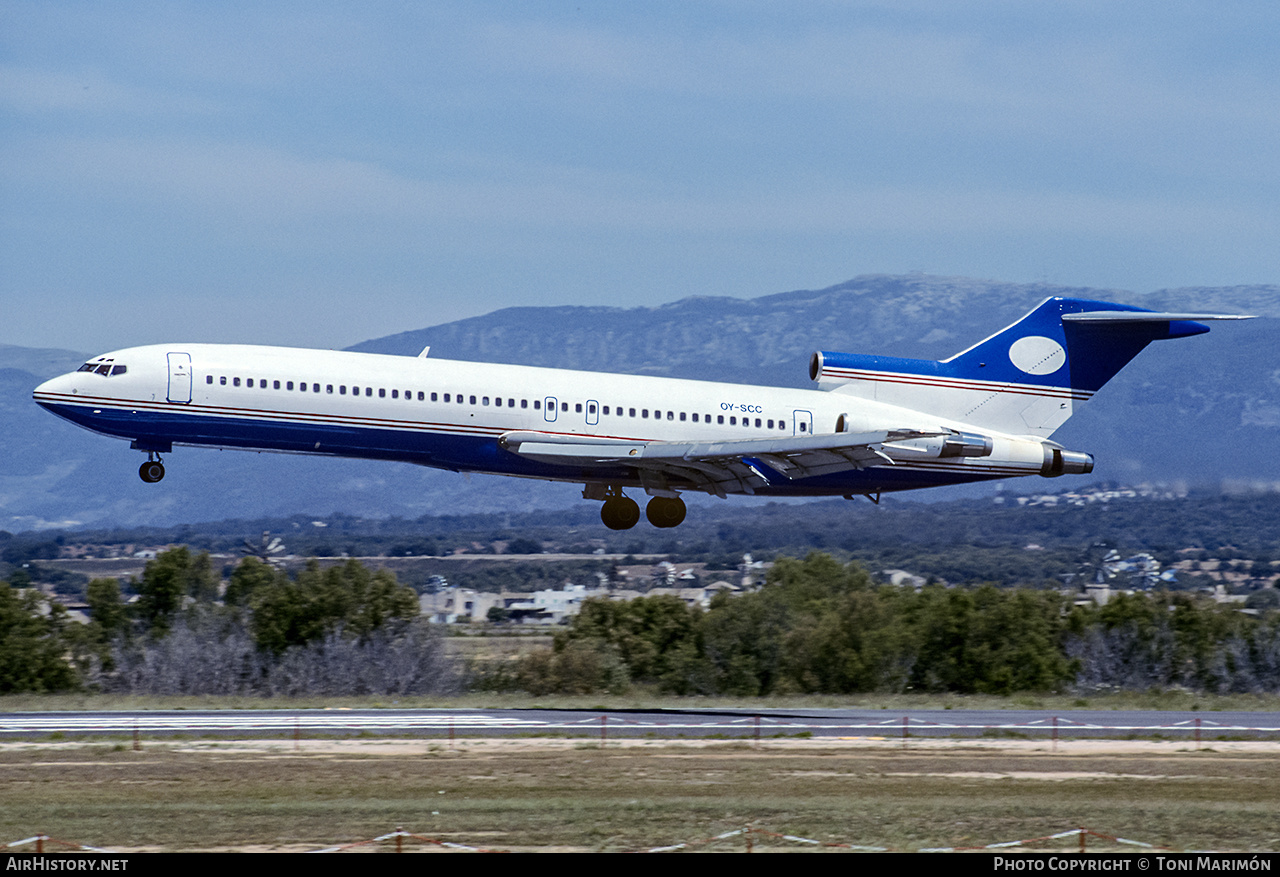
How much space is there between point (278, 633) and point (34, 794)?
3890 cm

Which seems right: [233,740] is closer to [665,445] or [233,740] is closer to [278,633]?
[665,445]

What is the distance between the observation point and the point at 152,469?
34.9 m

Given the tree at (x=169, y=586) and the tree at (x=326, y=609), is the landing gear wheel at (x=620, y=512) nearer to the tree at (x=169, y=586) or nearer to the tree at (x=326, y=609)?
the tree at (x=326, y=609)

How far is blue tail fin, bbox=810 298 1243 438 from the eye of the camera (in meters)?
40.6

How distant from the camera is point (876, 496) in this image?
133 feet

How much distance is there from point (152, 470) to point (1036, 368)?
23163 millimetres

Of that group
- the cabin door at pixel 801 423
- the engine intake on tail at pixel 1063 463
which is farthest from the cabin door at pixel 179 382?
the engine intake on tail at pixel 1063 463

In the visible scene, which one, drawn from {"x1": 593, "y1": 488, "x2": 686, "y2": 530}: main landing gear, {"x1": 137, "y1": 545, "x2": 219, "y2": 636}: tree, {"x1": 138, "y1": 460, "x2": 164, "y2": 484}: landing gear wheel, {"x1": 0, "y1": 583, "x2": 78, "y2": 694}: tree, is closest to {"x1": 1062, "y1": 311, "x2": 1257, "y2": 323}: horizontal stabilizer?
{"x1": 593, "y1": 488, "x2": 686, "y2": 530}: main landing gear

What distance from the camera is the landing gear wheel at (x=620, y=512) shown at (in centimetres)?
3962

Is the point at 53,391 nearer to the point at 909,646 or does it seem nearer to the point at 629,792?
the point at 629,792

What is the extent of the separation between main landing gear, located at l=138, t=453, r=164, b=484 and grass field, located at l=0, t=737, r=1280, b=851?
606 cm

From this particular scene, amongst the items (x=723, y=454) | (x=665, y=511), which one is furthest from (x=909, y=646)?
(x=723, y=454)

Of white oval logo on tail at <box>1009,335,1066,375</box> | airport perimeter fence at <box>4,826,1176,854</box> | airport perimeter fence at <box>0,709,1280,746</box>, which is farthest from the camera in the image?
white oval logo on tail at <box>1009,335,1066,375</box>

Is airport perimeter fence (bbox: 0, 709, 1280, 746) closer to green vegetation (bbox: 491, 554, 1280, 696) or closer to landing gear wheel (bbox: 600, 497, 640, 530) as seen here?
landing gear wheel (bbox: 600, 497, 640, 530)
